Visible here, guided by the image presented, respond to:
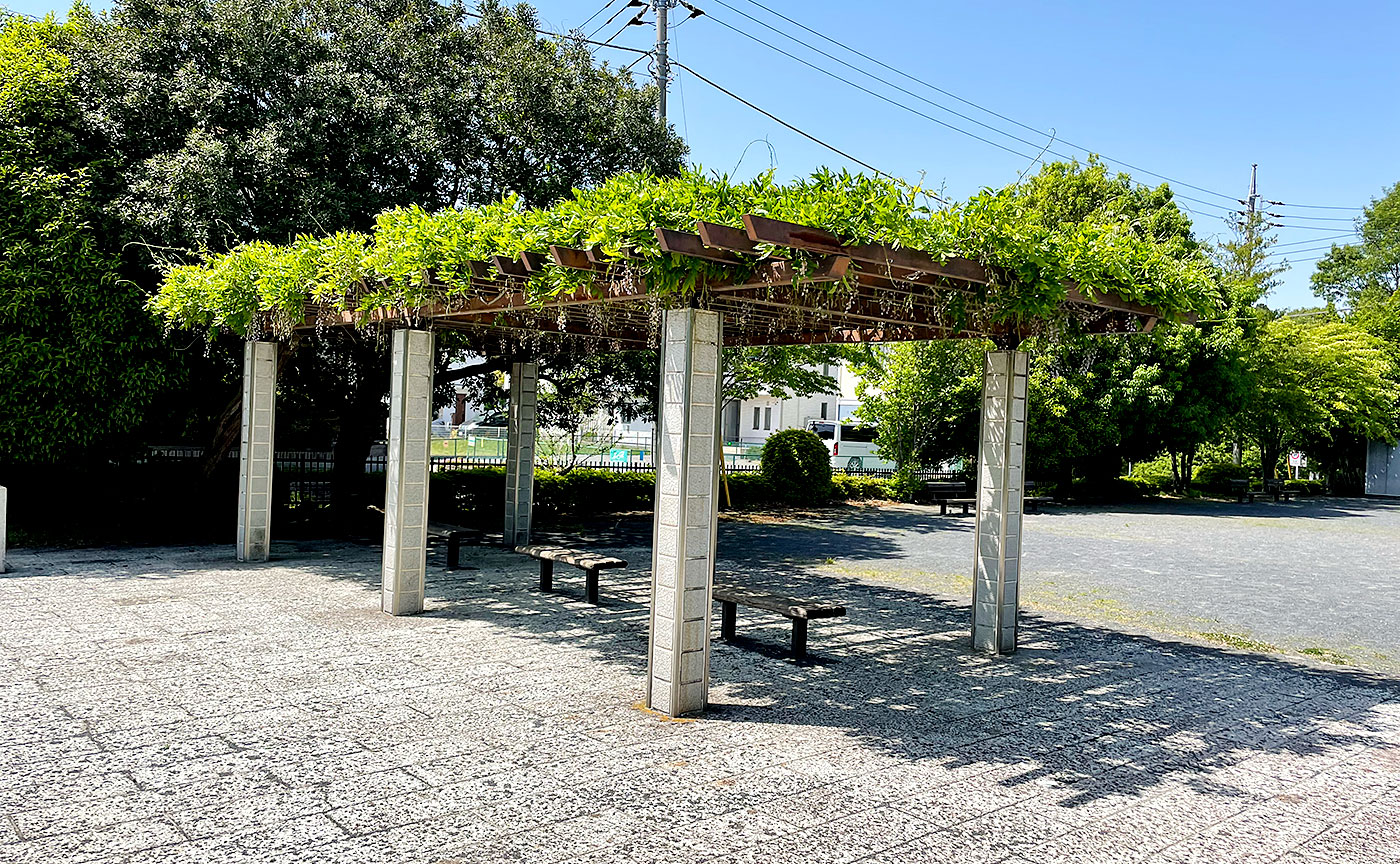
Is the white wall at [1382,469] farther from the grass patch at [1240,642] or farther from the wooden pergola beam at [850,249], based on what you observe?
the wooden pergola beam at [850,249]

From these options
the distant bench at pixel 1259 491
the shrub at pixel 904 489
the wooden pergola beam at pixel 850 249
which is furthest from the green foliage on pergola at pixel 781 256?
the distant bench at pixel 1259 491

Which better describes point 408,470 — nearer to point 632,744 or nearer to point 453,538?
point 453,538

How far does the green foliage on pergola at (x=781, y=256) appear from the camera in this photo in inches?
225

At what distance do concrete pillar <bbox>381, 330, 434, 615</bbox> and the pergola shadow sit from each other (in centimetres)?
44

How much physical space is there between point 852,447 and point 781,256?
35.2 meters

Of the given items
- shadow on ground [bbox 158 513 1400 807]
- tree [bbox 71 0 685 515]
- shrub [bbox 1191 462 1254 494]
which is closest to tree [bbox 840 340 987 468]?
tree [bbox 71 0 685 515]

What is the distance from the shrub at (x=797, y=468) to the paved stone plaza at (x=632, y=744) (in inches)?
537

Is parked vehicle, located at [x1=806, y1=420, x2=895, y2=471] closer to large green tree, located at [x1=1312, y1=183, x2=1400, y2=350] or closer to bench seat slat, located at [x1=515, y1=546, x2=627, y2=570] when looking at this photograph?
bench seat slat, located at [x1=515, y1=546, x2=627, y2=570]

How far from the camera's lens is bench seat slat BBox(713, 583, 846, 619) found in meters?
7.43

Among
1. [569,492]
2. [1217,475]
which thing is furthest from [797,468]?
[1217,475]

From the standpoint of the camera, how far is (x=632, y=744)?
562 centimetres

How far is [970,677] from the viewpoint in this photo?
7.45m

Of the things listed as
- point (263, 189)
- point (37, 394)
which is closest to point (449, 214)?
point (263, 189)

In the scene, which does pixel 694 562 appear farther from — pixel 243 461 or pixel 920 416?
pixel 920 416
